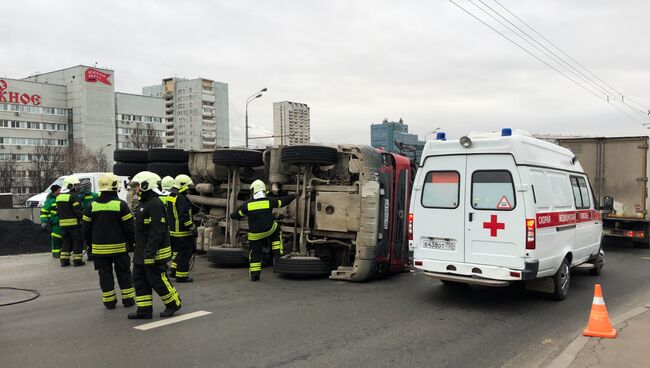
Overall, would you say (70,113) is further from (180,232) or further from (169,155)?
(180,232)

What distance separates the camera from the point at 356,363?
4715mm

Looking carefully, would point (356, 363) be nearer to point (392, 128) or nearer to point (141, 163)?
point (141, 163)

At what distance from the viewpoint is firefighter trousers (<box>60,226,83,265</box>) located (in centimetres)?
1049

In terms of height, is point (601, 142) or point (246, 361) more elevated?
point (601, 142)

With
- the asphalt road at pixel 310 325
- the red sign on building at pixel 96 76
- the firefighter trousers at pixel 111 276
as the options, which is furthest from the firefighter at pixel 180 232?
the red sign on building at pixel 96 76

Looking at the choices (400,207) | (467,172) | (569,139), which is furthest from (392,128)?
(467,172)

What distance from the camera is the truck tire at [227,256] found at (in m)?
9.95

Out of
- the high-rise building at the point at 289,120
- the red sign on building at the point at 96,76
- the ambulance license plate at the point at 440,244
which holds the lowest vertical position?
the ambulance license plate at the point at 440,244

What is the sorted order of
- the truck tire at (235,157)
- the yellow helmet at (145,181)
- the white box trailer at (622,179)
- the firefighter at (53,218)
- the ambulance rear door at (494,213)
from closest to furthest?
the yellow helmet at (145,181) → the ambulance rear door at (494,213) → the truck tire at (235,157) → the firefighter at (53,218) → the white box trailer at (622,179)

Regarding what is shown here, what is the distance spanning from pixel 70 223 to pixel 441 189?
25.8 ft

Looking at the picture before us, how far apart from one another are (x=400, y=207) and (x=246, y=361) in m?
5.26

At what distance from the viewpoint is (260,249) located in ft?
29.0

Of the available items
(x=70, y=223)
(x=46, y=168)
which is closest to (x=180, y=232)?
(x=70, y=223)

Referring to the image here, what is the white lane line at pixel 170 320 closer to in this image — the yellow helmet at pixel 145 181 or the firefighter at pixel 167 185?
the yellow helmet at pixel 145 181
